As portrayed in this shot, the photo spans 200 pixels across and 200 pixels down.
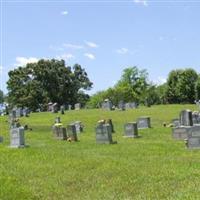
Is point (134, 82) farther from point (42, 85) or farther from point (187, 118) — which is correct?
point (187, 118)

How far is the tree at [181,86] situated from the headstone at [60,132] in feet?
246

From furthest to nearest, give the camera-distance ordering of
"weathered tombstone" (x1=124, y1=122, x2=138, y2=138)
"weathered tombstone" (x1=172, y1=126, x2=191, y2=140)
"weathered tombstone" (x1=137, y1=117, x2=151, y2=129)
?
1. "weathered tombstone" (x1=137, y1=117, x2=151, y2=129)
2. "weathered tombstone" (x1=124, y1=122, x2=138, y2=138)
3. "weathered tombstone" (x1=172, y1=126, x2=191, y2=140)

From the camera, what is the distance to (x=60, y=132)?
25844 mm

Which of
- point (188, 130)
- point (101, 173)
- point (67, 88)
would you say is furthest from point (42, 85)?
point (101, 173)

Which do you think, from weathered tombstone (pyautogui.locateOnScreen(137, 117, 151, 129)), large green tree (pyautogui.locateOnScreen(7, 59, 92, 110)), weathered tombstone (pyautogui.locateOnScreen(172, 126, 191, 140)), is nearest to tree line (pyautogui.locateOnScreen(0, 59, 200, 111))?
large green tree (pyautogui.locateOnScreen(7, 59, 92, 110))

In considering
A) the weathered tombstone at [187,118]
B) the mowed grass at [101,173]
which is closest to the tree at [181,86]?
the weathered tombstone at [187,118]

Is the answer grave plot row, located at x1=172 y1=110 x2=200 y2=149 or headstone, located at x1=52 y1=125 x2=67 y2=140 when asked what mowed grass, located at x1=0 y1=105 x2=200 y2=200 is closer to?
grave plot row, located at x1=172 y1=110 x2=200 y2=149

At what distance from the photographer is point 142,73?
117750 mm

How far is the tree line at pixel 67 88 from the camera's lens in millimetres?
84875

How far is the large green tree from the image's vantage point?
8438 cm

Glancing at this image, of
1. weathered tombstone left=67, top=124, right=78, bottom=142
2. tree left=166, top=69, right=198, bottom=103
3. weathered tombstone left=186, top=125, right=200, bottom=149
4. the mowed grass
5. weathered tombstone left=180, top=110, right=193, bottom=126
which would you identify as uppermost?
tree left=166, top=69, right=198, bottom=103

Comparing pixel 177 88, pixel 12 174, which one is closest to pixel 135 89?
pixel 177 88

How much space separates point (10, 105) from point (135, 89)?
36.0 meters

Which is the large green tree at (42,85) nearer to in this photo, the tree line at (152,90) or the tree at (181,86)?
the tree line at (152,90)
